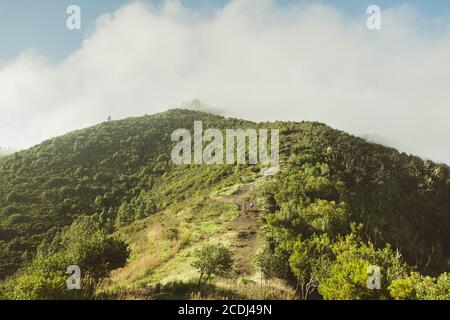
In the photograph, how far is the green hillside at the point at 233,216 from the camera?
14461 mm

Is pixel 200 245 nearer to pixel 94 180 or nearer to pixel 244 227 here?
pixel 244 227

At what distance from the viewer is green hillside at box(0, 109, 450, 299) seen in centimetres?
1446

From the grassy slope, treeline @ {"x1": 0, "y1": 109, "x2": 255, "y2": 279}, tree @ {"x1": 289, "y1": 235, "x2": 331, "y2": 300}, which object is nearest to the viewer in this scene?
tree @ {"x1": 289, "y1": 235, "x2": 331, "y2": 300}

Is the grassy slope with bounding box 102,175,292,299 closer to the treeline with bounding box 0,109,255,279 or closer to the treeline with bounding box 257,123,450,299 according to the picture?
the treeline with bounding box 257,123,450,299

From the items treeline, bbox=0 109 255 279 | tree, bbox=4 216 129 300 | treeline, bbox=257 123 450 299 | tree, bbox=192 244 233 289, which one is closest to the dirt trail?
treeline, bbox=257 123 450 299

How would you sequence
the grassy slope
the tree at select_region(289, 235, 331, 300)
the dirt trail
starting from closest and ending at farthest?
1. the tree at select_region(289, 235, 331, 300)
2. the grassy slope
3. the dirt trail

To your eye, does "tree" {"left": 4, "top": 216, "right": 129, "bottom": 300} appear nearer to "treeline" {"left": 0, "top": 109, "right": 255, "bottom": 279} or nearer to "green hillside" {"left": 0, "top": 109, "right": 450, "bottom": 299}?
"green hillside" {"left": 0, "top": 109, "right": 450, "bottom": 299}

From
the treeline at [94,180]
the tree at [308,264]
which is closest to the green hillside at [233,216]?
the tree at [308,264]

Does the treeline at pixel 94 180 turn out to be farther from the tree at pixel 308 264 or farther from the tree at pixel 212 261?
the tree at pixel 212 261

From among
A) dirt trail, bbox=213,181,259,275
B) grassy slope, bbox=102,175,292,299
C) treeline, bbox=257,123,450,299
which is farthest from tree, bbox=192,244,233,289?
treeline, bbox=257,123,450,299

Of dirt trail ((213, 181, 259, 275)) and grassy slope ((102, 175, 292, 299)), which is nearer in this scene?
grassy slope ((102, 175, 292, 299))

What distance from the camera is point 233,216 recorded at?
85.8 feet
